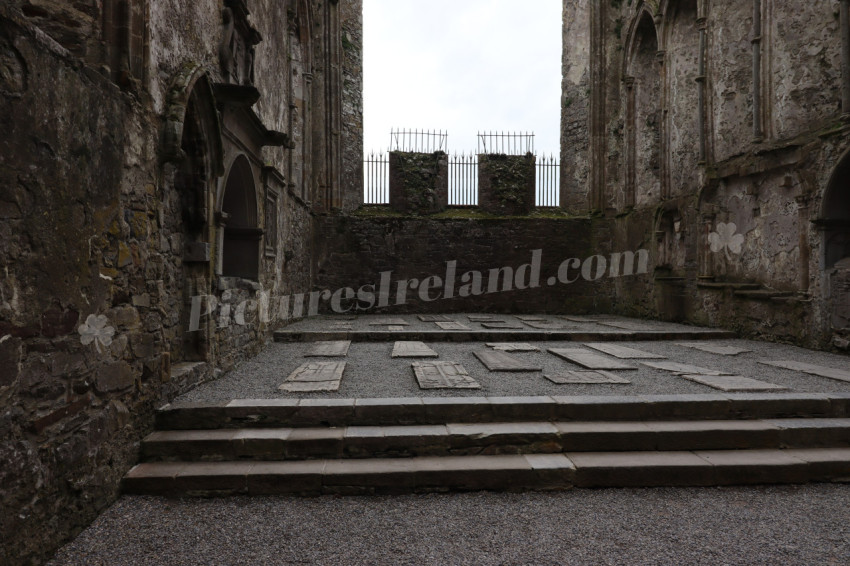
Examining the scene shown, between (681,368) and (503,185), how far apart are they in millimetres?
9666

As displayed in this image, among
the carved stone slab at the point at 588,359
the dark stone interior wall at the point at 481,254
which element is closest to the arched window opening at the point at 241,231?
the carved stone slab at the point at 588,359

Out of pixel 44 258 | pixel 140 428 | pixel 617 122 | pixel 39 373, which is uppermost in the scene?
pixel 617 122

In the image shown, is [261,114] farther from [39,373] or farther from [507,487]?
[507,487]

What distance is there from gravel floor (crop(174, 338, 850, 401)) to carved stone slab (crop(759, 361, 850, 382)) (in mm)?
119

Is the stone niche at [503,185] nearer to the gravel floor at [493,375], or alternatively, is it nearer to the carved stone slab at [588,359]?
the gravel floor at [493,375]

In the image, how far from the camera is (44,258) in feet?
7.48

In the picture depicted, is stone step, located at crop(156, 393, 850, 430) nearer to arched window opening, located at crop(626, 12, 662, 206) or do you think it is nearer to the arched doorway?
the arched doorway

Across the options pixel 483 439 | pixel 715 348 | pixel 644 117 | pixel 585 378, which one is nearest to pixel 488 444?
pixel 483 439

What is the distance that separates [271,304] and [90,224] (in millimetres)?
4911

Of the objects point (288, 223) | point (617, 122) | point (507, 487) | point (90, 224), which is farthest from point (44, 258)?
point (617, 122)

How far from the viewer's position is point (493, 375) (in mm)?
5055

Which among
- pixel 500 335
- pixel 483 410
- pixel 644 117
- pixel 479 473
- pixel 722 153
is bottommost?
pixel 479 473

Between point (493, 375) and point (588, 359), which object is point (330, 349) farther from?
point (588, 359)

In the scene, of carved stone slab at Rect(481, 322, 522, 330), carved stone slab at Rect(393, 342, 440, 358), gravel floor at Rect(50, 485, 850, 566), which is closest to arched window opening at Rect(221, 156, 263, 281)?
carved stone slab at Rect(393, 342, 440, 358)
